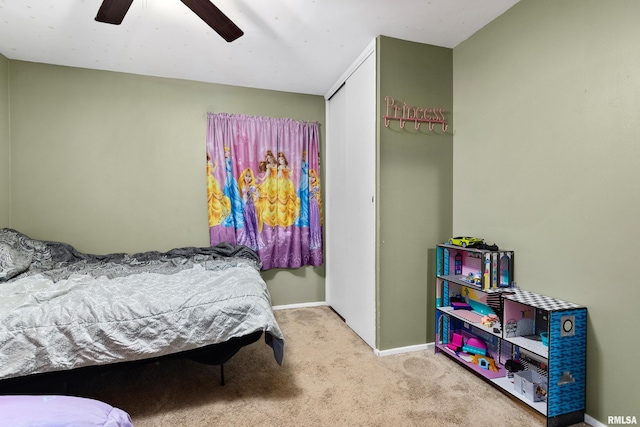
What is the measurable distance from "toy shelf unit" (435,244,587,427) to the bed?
130 cm

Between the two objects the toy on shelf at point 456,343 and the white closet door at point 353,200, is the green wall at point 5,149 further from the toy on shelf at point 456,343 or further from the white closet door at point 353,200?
the toy on shelf at point 456,343

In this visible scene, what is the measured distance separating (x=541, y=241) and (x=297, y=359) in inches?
70.4

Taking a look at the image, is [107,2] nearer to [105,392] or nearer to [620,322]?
[105,392]

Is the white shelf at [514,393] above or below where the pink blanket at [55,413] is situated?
below

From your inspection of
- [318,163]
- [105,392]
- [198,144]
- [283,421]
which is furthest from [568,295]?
[198,144]

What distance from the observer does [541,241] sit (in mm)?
1842

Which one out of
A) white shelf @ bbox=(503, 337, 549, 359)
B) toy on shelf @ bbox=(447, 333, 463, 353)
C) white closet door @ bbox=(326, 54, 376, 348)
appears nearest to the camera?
white shelf @ bbox=(503, 337, 549, 359)

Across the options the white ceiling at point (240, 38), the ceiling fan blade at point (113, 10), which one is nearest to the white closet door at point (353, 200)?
the white ceiling at point (240, 38)

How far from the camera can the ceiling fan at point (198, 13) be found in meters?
1.53

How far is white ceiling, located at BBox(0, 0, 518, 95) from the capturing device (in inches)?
79.5

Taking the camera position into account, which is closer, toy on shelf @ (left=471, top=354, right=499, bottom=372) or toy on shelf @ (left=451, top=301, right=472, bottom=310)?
toy on shelf @ (left=471, top=354, right=499, bottom=372)

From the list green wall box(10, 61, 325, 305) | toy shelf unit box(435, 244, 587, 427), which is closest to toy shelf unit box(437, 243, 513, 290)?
toy shelf unit box(435, 244, 587, 427)

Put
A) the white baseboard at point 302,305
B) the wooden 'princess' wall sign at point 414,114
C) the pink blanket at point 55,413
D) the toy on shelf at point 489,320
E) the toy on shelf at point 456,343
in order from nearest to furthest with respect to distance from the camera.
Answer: the pink blanket at point 55,413, the toy on shelf at point 489,320, the toy on shelf at point 456,343, the wooden 'princess' wall sign at point 414,114, the white baseboard at point 302,305

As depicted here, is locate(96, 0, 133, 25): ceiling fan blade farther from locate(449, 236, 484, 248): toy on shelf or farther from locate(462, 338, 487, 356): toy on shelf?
locate(462, 338, 487, 356): toy on shelf
